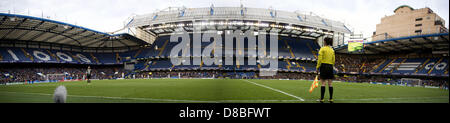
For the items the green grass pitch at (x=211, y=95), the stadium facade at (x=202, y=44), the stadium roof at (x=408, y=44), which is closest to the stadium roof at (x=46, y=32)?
the stadium facade at (x=202, y=44)

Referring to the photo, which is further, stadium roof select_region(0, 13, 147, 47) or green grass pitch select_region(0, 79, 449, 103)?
stadium roof select_region(0, 13, 147, 47)

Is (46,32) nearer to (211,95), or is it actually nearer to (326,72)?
(211,95)

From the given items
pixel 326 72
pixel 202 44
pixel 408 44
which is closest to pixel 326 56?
pixel 326 72

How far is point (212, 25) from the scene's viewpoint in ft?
138

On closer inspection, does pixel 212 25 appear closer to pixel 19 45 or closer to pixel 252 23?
pixel 252 23

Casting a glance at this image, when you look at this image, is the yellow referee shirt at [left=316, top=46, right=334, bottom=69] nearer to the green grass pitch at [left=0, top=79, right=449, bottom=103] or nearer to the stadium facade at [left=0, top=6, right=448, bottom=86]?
the green grass pitch at [left=0, top=79, right=449, bottom=103]

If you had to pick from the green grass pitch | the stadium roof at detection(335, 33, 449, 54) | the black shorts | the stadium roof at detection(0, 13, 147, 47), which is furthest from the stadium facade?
the black shorts

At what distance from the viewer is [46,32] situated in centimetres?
3200

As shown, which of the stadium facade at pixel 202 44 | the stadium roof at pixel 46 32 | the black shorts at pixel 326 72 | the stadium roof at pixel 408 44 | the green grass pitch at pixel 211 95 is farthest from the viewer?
the stadium facade at pixel 202 44

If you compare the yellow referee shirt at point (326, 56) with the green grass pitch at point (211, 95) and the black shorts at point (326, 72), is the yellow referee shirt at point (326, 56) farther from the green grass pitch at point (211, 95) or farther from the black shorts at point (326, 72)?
the green grass pitch at point (211, 95)

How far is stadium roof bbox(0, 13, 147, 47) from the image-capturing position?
25625 millimetres

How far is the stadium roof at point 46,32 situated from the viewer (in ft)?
84.1

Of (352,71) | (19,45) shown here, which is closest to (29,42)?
(19,45)
